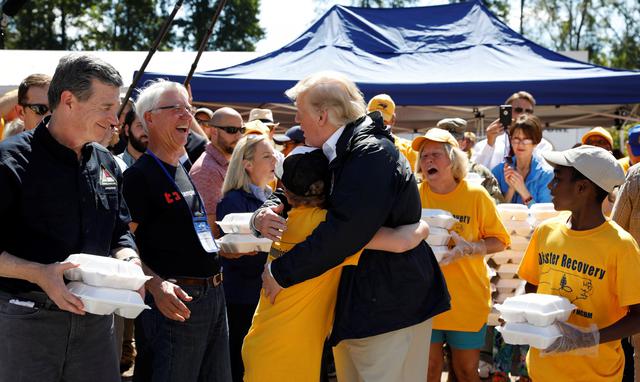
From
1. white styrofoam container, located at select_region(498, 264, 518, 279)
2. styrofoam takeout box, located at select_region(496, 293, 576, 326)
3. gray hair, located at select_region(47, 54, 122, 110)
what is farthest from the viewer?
white styrofoam container, located at select_region(498, 264, 518, 279)

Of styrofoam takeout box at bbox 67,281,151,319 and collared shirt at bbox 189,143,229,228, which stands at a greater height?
styrofoam takeout box at bbox 67,281,151,319

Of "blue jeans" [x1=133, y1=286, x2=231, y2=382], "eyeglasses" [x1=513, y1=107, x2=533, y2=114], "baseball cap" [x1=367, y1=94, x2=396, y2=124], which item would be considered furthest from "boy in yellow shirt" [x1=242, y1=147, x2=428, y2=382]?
"eyeglasses" [x1=513, y1=107, x2=533, y2=114]

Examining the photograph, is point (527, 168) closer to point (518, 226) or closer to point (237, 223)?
point (518, 226)

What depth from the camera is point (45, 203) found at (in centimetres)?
289

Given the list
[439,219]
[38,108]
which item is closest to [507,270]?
[439,219]

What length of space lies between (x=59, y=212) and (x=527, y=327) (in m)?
2.04

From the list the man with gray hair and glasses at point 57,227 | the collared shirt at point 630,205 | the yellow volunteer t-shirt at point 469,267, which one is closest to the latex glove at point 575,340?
the yellow volunteer t-shirt at point 469,267

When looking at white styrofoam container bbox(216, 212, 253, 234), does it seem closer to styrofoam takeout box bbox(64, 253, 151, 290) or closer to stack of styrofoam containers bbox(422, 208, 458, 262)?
stack of styrofoam containers bbox(422, 208, 458, 262)

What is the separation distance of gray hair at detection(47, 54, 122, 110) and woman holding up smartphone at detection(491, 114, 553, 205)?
4056 millimetres

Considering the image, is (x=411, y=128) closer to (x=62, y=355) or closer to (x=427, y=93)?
(x=427, y=93)

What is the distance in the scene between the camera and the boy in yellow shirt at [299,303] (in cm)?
326

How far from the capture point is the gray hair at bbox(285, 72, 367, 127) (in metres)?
3.32

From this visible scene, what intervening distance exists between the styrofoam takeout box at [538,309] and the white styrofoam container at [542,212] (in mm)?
1958

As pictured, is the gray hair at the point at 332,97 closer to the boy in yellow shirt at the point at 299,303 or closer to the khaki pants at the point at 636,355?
the boy in yellow shirt at the point at 299,303
